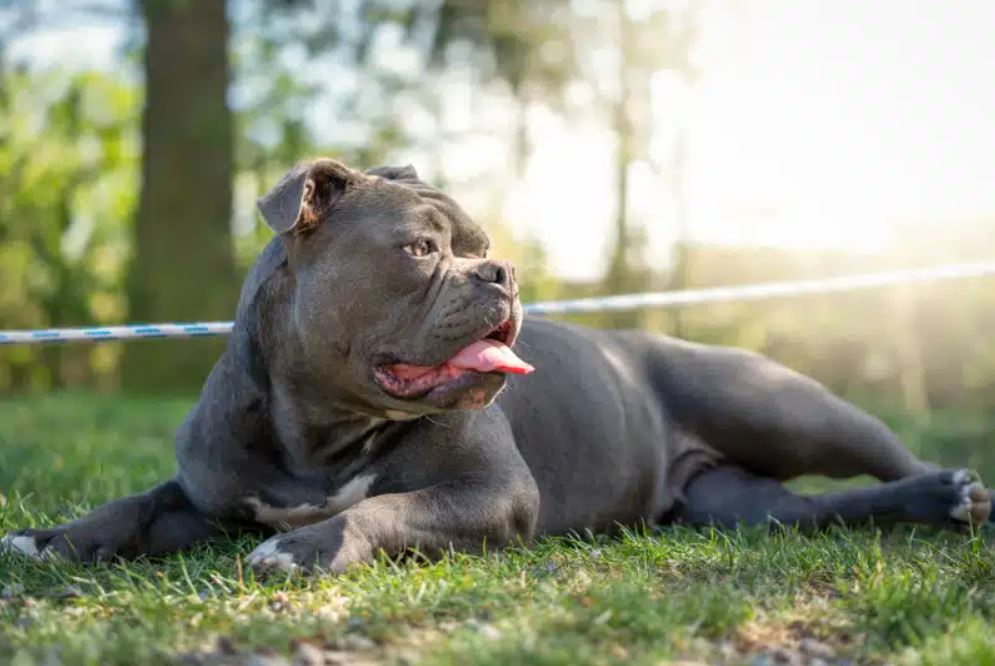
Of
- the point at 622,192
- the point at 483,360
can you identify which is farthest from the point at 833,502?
the point at 622,192

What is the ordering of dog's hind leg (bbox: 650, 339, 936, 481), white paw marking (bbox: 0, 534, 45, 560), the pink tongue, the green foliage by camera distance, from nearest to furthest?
the pink tongue < white paw marking (bbox: 0, 534, 45, 560) < dog's hind leg (bbox: 650, 339, 936, 481) < the green foliage

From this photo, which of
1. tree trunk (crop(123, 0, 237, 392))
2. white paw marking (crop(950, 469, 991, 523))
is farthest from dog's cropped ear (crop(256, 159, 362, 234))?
tree trunk (crop(123, 0, 237, 392))

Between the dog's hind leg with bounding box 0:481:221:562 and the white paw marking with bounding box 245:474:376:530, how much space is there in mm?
246

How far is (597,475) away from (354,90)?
10837mm

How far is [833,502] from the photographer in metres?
4.74

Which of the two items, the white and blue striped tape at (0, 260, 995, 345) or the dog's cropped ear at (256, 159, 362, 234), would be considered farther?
the white and blue striped tape at (0, 260, 995, 345)

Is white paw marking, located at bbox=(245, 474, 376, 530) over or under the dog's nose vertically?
under

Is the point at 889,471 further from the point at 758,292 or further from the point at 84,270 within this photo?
the point at 84,270

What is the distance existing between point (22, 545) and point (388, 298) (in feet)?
4.49

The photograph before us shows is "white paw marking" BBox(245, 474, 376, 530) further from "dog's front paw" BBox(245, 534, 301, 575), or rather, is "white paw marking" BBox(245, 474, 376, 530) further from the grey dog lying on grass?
"dog's front paw" BBox(245, 534, 301, 575)

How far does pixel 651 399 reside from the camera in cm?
495

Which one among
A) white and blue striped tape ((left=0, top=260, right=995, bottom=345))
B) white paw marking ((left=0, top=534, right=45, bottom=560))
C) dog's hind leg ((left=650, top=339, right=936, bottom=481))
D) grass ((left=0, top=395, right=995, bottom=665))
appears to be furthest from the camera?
dog's hind leg ((left=650, top=339, right=936, bottom=481))

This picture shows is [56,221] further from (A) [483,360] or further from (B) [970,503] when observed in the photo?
(B) [970,503]

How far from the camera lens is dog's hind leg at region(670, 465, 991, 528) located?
4547 millimetres
